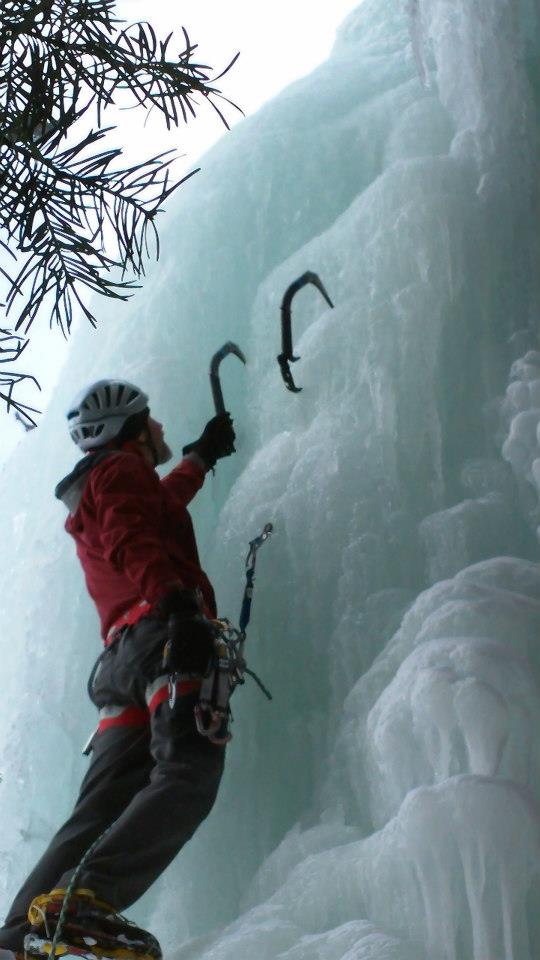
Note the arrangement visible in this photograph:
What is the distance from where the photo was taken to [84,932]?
154 centimetres

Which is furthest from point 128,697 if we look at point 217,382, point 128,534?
point 217,382

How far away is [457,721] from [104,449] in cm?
81

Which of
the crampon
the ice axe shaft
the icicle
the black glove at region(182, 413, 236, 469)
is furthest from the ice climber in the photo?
the icicle

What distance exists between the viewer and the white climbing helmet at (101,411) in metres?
2.14

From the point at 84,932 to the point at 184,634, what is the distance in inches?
17.2

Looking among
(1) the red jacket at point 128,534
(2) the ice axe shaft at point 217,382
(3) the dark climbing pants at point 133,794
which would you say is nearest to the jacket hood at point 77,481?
(1) the red jacket at point 128,534

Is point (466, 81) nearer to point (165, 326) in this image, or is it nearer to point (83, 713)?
point (165, 326)

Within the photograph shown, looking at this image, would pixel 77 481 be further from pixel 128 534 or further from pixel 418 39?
pixel 418 39

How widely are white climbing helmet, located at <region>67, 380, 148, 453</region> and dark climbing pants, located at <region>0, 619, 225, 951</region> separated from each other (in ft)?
1.27

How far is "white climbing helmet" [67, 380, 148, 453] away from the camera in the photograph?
2141 millimetres

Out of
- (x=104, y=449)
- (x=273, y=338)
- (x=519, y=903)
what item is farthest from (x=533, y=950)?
(x=273, y=338)

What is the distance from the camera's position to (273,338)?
12.0ft

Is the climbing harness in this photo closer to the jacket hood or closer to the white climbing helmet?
the jacket hood

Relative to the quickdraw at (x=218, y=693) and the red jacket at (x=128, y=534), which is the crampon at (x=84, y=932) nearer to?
the quickdraw at (x=218, y=693)
